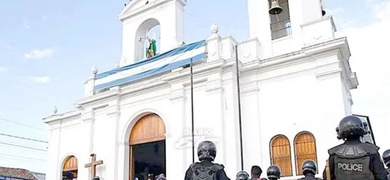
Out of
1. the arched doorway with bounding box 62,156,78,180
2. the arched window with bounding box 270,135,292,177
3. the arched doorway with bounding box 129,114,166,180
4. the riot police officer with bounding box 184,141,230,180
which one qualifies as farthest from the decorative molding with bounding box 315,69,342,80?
the arched doorway with bounding box 62,156,78,180

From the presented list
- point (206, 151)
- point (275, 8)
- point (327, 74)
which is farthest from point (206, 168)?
point (275, 8)

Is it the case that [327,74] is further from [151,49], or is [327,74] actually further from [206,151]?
[206,151]

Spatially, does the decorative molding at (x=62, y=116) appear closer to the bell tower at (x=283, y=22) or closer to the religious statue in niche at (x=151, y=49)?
the religious statue in niche at (x=151, y=49)

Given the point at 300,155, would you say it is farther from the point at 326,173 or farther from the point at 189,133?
the point at 326,173

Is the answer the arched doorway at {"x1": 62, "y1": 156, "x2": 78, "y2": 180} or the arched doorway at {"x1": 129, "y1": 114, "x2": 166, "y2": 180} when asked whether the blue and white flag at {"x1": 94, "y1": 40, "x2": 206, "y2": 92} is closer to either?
the arched doorway at {"x1": 129, "y1": 114, "x2": 166, "y2": 180}

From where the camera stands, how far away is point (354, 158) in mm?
4305

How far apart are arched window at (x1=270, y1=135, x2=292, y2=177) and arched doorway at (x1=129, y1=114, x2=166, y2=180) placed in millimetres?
4516

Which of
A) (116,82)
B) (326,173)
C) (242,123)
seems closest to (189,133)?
(242,123)

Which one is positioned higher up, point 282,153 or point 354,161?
point 282,153

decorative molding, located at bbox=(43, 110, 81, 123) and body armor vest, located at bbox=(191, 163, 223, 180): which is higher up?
decorative molding, located at bbox=(43, 110, 81, 123)

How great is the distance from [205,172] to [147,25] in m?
16.1

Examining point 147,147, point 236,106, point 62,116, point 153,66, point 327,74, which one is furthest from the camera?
point 62,116

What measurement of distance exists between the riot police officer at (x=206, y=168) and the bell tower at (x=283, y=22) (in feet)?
36.8

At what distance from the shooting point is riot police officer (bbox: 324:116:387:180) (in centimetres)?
428
